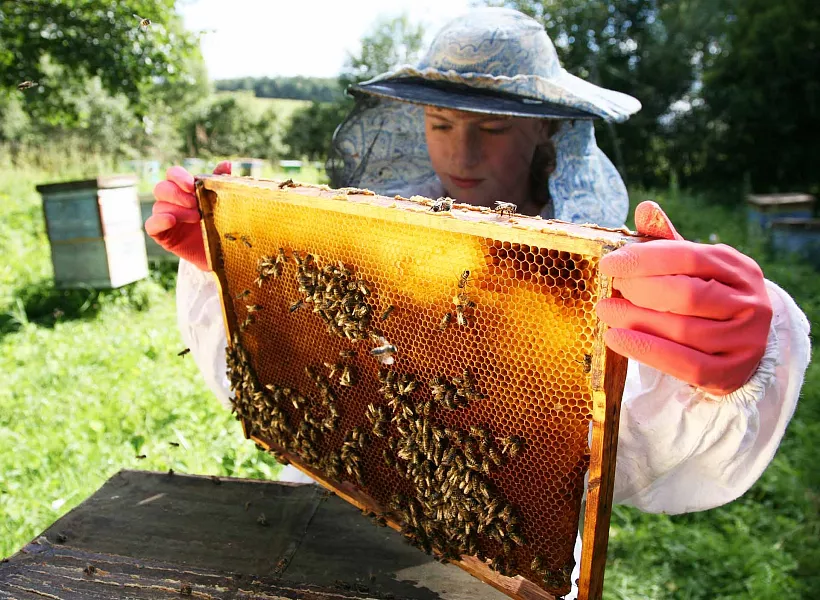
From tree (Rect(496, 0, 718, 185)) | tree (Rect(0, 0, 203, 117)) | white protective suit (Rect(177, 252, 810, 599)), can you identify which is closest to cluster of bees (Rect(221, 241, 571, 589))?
white protective suit (Rect(177, 252, 810, 599))

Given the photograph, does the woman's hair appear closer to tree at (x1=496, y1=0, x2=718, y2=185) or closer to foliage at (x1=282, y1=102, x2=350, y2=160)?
tree at (x1=496, y1=0, x2=718, y2=185)

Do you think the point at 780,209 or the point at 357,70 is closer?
the point at 780,209

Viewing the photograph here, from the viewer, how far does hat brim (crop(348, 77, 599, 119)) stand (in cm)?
194

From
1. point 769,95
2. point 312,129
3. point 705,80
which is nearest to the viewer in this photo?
point 769,95

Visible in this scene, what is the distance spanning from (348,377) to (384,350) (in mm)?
204

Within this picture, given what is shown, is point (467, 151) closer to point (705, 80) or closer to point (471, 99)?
point (471, 99)

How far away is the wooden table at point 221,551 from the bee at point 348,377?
0.53 m

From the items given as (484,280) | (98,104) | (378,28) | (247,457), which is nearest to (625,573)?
(247,457)

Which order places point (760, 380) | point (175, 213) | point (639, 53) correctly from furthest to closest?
1. point (639, 53)
2. point (175, 213)
3. point (760, 380)

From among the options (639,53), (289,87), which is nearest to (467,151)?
(639,53)

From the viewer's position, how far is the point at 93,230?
7016mm

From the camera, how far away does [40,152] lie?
1517 centimetres

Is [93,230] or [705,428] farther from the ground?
[705,428]

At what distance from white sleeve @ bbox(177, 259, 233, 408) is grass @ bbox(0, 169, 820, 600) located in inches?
79.2
